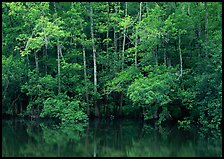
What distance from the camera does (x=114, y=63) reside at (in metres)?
25.9

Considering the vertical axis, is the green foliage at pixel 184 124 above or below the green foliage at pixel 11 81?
below

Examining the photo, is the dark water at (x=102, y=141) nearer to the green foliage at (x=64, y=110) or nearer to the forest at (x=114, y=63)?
the green foliage at (x=64, y=110)

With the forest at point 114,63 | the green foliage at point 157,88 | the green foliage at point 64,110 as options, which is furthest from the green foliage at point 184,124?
the green foliage at point 64,110

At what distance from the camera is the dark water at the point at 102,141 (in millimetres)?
14039

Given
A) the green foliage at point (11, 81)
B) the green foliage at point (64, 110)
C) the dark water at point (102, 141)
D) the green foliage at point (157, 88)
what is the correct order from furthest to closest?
1. the green foliage at point (11, 81)
2. the green foliage at point (64, 110)
3. the green foliage at point (157, 88)
4. the dark water at point (102, 141)

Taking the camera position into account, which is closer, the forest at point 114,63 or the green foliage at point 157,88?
the green foliage at point 157,88

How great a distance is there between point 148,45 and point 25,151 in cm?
1176

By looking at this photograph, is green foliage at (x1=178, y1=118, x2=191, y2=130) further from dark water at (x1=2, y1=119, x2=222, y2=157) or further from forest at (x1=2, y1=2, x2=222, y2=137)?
dark water at (x1=2, y1=119, x2=222, y2=157)

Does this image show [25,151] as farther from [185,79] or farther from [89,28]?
[89,28]

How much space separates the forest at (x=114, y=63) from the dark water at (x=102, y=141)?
181 cm

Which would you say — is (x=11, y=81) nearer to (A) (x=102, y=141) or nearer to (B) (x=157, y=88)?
(B) (x=157, y=88)

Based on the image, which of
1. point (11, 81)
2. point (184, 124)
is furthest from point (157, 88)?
point (11, 81)

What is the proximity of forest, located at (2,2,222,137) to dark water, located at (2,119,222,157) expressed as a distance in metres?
1.81

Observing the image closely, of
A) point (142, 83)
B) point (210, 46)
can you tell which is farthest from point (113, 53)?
point (210, 46)
